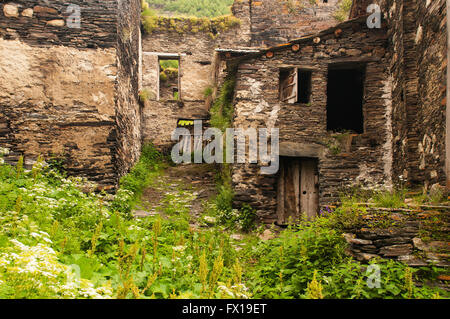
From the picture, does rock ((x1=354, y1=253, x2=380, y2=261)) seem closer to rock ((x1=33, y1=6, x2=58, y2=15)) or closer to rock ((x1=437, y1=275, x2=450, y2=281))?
rock ((x1=437, y1=275, x2=450, y2=281))

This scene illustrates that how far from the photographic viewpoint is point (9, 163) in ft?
24.8

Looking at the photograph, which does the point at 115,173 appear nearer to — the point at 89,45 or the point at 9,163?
the point at 9,163

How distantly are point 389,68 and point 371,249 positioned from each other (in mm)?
5724

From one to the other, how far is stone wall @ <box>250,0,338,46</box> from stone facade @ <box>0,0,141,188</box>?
8.15 m

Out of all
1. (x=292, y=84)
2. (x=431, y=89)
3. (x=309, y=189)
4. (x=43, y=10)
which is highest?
(x=43, y=10)

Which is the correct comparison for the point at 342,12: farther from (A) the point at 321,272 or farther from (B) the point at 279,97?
(A) the point at 321,272

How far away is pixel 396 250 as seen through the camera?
435cm

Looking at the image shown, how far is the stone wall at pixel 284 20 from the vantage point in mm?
15016

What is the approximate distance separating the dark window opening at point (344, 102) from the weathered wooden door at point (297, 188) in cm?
229

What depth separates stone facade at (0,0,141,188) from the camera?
7.83 meters

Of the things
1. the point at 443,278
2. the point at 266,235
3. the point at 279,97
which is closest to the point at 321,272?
the point at 443,278

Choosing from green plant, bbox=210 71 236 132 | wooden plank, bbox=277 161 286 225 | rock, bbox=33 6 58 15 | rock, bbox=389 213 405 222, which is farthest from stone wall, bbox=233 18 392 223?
rock, bbox=33 6 58 15

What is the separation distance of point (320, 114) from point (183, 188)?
4.40 meters
